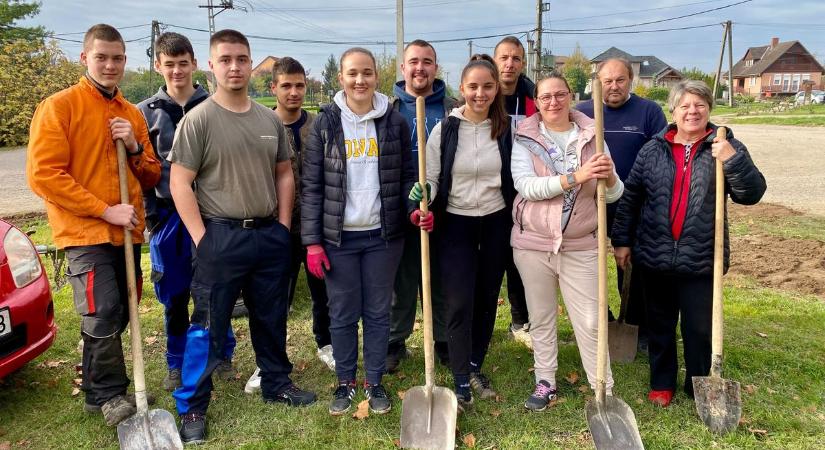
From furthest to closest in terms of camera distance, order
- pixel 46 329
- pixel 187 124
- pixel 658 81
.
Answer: pixel 658 81, pixel 46 329, pixel 187 124

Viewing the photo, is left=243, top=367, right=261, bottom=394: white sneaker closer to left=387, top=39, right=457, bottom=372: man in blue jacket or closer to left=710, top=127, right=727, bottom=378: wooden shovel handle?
left=387, top=39, right=457, bottom=372: man in blue jacket

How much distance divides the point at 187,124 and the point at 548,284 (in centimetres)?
232

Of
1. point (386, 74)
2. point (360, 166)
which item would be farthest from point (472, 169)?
point (386, 74)

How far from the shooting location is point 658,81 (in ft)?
276

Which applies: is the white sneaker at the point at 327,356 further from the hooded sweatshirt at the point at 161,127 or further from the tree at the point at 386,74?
the tree at the point at 386,74

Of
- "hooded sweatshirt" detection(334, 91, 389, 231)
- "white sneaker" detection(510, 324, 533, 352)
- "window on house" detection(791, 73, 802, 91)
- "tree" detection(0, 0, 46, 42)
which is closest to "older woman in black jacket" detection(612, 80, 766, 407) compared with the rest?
"white sneaker" detection(510, 324, 533, 352)

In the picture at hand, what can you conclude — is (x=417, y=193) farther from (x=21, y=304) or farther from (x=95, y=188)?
(x=21, y=304)

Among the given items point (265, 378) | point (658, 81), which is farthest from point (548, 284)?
point (658, 81)

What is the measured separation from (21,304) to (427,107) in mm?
2830

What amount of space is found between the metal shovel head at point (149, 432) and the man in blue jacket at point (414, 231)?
1.57 metres

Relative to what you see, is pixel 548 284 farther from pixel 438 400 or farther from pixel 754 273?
pixel 754 273

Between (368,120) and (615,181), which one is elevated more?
(368,120)

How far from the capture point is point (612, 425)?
3277 millimetres

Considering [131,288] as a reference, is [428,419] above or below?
below
